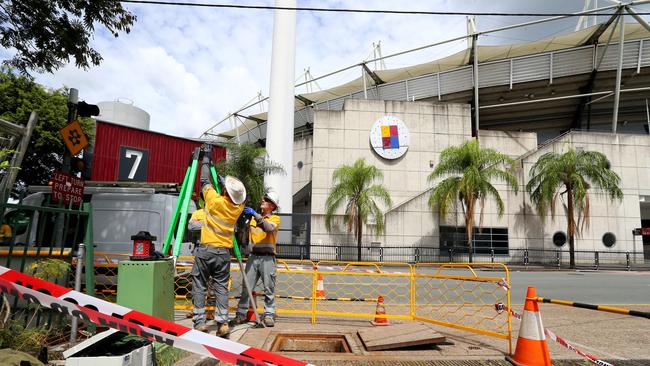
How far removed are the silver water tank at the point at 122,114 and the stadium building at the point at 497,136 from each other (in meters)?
18.1

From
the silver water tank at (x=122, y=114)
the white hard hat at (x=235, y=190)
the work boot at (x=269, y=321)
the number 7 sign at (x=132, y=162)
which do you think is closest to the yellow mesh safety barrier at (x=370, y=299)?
the work boot at (x=269, y=321)

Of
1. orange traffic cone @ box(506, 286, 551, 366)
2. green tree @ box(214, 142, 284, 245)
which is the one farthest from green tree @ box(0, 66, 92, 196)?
orange traffic cone @ box(506, 286, 551, 366)

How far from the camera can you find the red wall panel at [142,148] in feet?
59.2

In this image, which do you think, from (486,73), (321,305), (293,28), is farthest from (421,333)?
(486,73)

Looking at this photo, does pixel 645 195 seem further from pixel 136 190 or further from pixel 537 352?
pixel 136 190

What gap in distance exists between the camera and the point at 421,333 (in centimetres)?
550

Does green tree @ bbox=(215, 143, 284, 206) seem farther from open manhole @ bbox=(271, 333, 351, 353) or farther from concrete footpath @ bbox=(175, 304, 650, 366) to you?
open manhole @ bbox=(271, 333, 351, 353)

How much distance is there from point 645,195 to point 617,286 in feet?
59.7

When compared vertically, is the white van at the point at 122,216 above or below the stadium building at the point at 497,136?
below

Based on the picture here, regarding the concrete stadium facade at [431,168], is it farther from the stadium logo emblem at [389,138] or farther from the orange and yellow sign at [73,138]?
the orange and yellow sign at [73,138]

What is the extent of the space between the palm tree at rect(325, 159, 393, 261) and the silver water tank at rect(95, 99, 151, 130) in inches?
905

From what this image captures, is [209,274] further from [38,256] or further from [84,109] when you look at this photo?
[84,109]

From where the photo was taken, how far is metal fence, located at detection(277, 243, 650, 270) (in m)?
25.4

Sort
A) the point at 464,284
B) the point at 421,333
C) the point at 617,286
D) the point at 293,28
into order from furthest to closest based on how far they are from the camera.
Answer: the point at 293,28 < the point at 617,286 < the point at 464,284 < the point at 421,333
